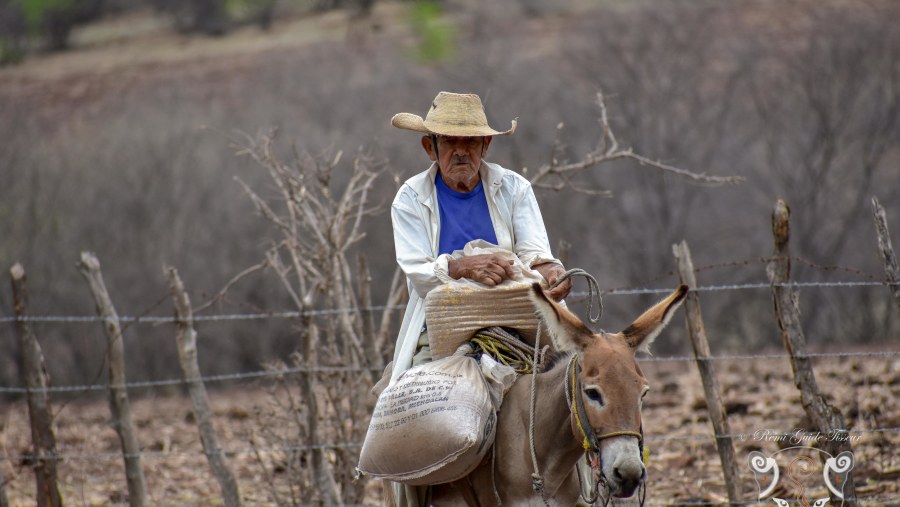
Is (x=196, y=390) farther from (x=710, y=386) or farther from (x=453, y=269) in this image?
(x=710, y=386)

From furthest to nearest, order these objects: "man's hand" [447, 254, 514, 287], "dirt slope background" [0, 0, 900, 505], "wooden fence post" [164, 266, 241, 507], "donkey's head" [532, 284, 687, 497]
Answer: "dirt slope background" [0, 0, 900, 505], "wooden fence post" [164, 266, 241, 507], "man's hand" [447, 254, 514, 287], "donkey's head" [532, 284, 687, 497]

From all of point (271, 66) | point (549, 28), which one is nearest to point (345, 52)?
point (271, 66)

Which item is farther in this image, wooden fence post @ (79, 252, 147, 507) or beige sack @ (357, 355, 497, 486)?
wooden fence post @ (79, 252, 147, 507)

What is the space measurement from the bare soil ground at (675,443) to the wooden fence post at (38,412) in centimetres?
28

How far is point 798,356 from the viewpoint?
7238 mm

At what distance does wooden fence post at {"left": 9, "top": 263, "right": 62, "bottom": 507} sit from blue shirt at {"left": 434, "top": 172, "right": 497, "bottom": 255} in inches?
154

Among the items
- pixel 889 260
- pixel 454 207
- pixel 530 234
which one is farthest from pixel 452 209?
pixel 889 260

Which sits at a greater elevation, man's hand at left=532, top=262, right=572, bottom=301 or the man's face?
the man's face

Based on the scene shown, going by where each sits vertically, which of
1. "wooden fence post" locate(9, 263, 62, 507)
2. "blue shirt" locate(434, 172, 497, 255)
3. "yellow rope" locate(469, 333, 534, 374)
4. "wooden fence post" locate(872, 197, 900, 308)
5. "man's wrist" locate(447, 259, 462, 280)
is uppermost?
"blue shirt" locate(434, 172, 497, 255)

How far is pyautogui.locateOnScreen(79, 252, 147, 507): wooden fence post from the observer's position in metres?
8.38

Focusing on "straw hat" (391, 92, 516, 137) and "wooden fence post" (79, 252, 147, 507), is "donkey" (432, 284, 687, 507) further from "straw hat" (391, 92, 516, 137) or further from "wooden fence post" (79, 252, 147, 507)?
"wooden fence post" (79, 252, 147, 507)

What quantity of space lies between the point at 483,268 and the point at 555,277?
0.35 meters

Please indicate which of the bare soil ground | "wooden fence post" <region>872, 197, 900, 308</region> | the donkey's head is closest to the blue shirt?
the donkey's head

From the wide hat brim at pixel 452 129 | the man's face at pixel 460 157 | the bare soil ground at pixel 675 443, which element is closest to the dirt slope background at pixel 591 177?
the bare soil ground at pixel 675 443
